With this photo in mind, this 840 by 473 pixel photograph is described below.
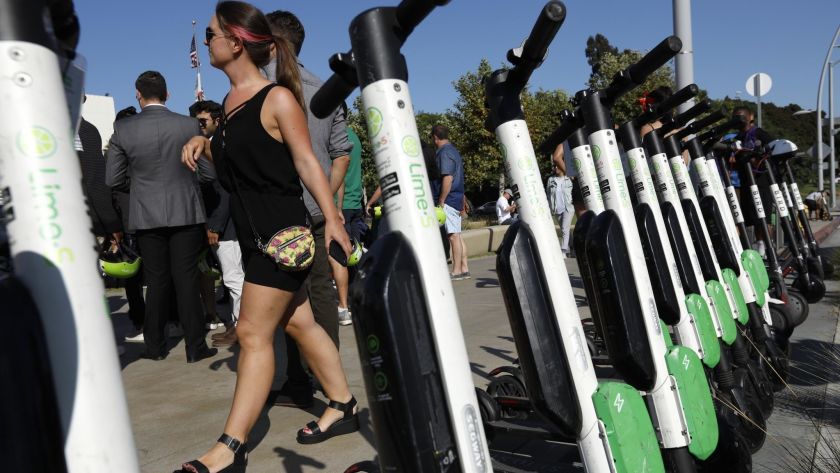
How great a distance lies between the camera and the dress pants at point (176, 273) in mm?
4953

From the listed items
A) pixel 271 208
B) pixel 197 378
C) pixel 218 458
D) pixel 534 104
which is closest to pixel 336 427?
pixel 218 458

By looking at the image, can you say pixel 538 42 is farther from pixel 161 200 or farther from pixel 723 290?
pixel 161 200

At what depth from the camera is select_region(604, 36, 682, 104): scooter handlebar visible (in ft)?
7.59

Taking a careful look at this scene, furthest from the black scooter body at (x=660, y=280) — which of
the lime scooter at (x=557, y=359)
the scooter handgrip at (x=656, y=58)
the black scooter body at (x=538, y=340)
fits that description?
the black scooter body at (x=538, y=340)

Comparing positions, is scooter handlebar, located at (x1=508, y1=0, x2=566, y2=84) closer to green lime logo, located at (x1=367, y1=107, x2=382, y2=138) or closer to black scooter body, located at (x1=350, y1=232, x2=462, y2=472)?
green lime logo, located at (x1=367, y1=107, x2=382, y2=138)

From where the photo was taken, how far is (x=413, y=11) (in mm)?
1541

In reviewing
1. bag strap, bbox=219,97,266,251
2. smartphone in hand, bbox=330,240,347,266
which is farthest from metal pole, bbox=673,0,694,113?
smartphone in hand, bbox=330,240,347,266

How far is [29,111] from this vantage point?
97cm

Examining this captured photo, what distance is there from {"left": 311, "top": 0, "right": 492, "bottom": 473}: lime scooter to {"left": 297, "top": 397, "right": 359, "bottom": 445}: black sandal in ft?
5.66

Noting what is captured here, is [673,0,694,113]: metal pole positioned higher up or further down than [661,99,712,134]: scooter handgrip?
higher up

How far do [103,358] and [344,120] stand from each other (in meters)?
3.31

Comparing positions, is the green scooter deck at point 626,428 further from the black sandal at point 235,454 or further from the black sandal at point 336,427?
the black sandal at point 336,427

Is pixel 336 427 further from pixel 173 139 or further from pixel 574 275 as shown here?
pixel 574 275

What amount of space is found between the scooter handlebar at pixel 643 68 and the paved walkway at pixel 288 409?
1.42 metres
